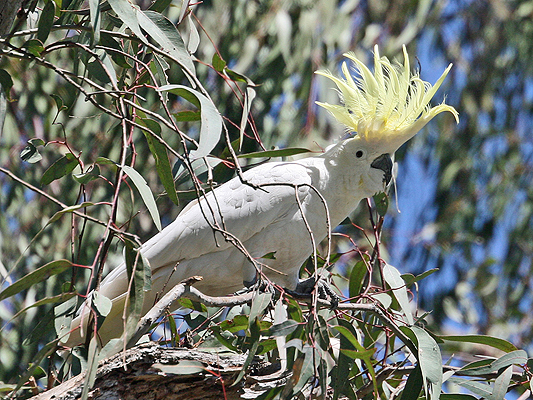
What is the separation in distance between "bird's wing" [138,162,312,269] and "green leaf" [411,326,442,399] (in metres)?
0.68

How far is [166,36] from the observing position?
1.17 m

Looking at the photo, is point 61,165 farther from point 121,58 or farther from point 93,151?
point 93,151

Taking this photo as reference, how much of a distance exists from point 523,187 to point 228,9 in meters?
2.64

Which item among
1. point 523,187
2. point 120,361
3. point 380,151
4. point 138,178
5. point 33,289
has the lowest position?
point 523,187

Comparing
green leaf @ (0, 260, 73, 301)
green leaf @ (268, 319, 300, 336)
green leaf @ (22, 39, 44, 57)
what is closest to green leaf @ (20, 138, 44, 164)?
green leaf @ (22, 39, 44, 57)

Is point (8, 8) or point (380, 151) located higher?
point (8, 8)

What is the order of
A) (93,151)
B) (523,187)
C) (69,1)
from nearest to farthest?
1. (69,1)
2. (93,151)
3. (523,187)

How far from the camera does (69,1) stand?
52.4 inches

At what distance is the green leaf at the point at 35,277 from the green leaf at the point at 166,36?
397 millimetres

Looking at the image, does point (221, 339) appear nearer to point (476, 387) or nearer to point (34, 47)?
point (476, 387)

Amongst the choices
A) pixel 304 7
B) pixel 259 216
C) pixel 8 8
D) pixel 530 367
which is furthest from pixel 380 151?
pixel 304 7

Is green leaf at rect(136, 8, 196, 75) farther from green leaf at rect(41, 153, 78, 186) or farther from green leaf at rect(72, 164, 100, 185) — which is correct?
green leaf at rect(41, 153, 78, 186)

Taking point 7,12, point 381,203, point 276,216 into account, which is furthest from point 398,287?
point 7,12

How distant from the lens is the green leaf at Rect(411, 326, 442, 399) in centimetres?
121
